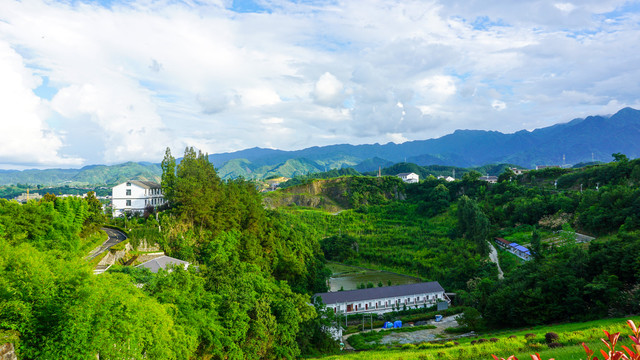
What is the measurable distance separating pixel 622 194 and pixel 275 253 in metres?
33.4

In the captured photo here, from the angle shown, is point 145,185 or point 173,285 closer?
point 173,285

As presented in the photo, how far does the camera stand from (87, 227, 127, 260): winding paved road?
2294 cm

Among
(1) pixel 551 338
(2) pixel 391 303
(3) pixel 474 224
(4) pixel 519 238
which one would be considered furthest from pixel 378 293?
(4) pixel 519 238

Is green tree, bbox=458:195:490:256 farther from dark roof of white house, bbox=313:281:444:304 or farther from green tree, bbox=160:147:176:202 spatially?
green tree, bbox=160:147:176:202

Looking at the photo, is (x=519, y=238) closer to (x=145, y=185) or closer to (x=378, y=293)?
(x=378, y=293)

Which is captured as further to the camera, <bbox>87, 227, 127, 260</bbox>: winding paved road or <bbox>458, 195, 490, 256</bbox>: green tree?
<bbox>458, 195, 490, 256</bbox>: green tree

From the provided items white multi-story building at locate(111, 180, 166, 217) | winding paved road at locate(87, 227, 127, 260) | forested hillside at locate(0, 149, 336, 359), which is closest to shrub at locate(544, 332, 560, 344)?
forested hillside at locate(0, 149, 336, 359)

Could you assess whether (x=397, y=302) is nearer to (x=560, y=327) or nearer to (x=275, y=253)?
(x=275, y=253)

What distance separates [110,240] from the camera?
27.0 meters

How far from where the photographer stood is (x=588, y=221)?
36.7 m

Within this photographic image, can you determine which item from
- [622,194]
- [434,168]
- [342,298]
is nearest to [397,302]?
[342,298]

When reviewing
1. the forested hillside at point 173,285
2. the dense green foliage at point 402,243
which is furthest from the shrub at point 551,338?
the dense green foliage at point 402,243

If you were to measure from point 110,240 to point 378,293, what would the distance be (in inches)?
863

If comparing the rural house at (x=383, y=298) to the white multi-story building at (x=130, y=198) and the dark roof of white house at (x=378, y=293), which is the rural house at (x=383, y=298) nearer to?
the dark roof of white house at (x=378, y=293)
